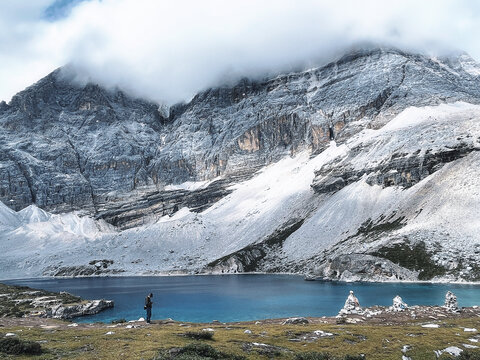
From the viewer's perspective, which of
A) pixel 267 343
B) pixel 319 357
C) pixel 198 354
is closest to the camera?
pixel 198 354

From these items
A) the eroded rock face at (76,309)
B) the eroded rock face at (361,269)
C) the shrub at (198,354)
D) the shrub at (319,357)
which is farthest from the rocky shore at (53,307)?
the eroded rock face at (361,269)

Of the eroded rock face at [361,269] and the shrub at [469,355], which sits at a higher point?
the shrub at [469,355]

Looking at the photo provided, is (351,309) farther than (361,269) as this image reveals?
No

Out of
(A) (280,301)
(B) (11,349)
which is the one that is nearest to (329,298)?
(A) (280,301)

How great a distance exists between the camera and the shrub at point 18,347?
891 inches

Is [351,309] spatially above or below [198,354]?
below

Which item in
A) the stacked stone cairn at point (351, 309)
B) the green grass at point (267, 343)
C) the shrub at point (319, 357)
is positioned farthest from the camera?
the stacked stone cairn at point (351, 309)

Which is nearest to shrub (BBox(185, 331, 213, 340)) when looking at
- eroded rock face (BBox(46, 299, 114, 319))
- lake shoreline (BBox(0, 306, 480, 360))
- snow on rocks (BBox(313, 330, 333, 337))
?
lake shoreline (BBox(0, 306, 480, 360))

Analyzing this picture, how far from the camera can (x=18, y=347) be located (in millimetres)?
22859

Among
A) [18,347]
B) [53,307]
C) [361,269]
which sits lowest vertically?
[361,269]

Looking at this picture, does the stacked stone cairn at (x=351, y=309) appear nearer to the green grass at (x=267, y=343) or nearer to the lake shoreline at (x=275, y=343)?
the lake shoreline at (x=275, y=343)

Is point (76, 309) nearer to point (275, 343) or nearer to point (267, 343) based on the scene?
point (267, 343)

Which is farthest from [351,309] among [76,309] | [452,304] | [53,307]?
[53,307]

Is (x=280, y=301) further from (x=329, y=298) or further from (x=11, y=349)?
(x=11, y=349)
